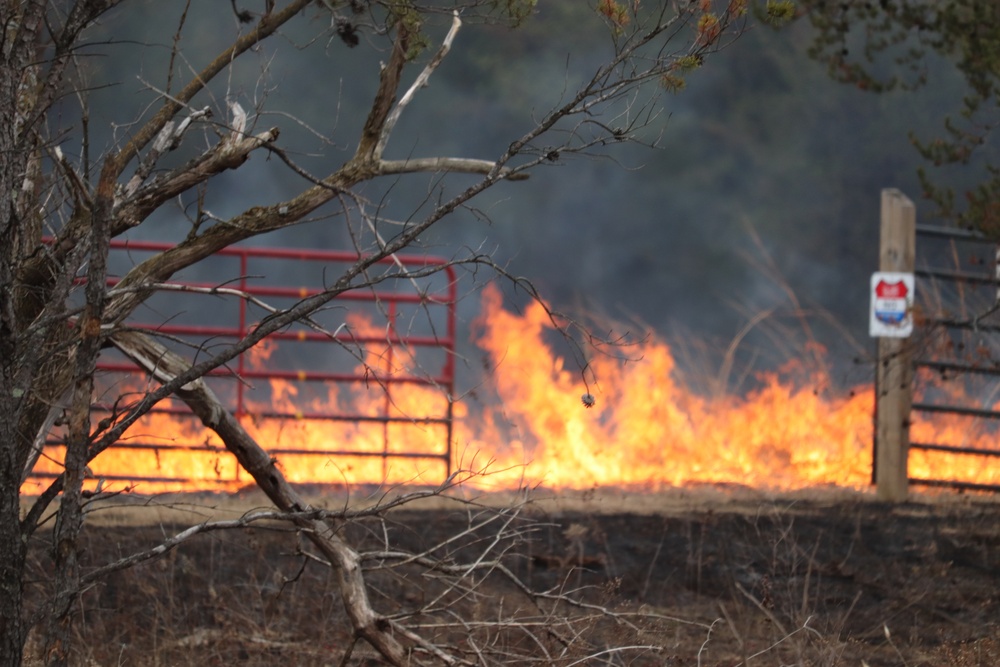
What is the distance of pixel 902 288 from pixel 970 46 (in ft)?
5.63

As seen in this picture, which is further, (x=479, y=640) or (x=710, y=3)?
(x=479, y=640)

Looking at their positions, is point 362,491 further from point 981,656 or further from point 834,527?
point 981,656

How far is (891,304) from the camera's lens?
26.3ft

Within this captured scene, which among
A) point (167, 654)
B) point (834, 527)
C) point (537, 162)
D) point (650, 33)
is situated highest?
point (650, 33)

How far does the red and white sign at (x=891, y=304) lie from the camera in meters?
7.96

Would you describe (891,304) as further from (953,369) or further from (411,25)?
(411,25)

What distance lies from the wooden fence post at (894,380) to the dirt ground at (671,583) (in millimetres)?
238

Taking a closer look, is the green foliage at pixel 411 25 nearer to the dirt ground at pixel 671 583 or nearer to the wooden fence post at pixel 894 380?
the dirt ground at pixel 671 583

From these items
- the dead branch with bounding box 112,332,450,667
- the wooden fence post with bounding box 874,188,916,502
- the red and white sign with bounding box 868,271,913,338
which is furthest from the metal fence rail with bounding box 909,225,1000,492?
the dead branch with bounding box 112,332,450,667

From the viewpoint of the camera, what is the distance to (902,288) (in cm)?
805

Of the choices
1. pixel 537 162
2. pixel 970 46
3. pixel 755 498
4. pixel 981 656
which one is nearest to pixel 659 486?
pixel 755 498

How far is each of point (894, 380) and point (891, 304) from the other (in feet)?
1.78

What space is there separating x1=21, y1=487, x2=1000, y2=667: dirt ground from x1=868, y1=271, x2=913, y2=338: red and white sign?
1.15 m

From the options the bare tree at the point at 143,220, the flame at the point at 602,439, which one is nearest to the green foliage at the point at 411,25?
the bare tree at the point at 143,220
